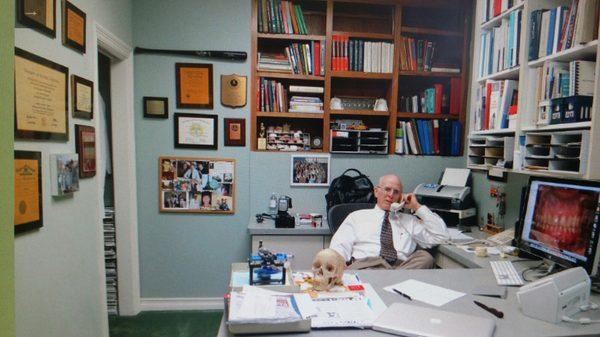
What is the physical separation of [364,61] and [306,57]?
0.50 meters

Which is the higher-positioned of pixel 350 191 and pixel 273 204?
pixel 350 191

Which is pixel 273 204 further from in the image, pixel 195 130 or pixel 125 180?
pixel 125 180

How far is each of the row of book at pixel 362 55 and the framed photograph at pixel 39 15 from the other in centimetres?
194

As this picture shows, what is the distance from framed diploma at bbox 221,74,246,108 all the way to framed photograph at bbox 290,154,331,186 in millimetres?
657

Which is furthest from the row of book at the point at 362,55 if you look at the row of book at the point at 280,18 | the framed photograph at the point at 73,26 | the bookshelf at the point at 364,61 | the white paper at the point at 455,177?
the framed photograph at the point at 73,26

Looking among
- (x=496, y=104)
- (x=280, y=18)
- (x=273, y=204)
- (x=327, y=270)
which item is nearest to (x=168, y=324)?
(x=273, y=204)

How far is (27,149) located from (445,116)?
291cm

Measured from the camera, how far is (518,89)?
6.93ft

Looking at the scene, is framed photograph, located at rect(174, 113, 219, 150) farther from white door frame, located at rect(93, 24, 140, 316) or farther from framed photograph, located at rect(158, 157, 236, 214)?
white door frame, located at rect(93, 24, 140, 316)

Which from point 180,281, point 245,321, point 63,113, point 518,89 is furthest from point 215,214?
point 518,89

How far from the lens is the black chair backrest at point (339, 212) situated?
2434mm

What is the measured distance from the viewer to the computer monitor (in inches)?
57.7

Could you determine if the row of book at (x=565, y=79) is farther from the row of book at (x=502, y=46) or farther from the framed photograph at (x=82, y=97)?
the framed photograph at (x=82, y=97)

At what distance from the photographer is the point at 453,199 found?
2.66 metres
